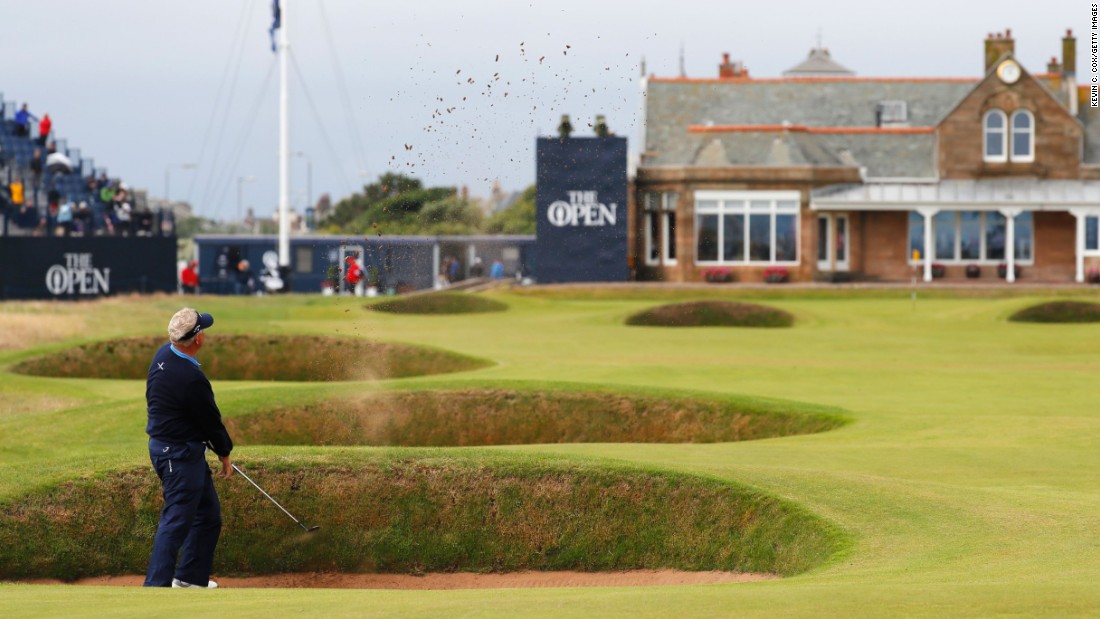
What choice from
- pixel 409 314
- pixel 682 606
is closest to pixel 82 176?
pixel 409 314

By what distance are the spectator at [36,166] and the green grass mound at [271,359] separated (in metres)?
26.8

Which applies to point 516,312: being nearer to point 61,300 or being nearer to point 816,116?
point 61,300

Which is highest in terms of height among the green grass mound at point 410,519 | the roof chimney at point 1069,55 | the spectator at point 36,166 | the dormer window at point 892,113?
the roof chimney at point 1069,55

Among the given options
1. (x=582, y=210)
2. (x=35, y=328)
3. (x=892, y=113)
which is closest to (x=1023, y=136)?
(x=892, y=113)

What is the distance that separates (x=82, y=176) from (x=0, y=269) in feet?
26.0

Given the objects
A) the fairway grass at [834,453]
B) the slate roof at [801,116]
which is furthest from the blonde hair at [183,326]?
the slate roof at [801,116]

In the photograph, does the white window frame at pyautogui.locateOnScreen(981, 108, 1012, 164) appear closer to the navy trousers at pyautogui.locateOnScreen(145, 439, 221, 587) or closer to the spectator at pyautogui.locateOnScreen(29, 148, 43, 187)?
the spectator at pyautogui.locateOnScreen(29, 148, 43, 187)

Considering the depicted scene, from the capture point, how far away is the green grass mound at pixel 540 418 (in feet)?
69.6

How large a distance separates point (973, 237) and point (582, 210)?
1504 centimetres

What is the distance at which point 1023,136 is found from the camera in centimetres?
6312

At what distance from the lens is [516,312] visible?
52000mm

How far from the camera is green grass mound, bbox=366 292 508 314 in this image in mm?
50125

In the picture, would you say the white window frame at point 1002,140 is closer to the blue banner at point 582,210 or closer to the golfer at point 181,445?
the blue banner at point 582,210

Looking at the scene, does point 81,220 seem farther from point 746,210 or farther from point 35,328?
point 746,210
